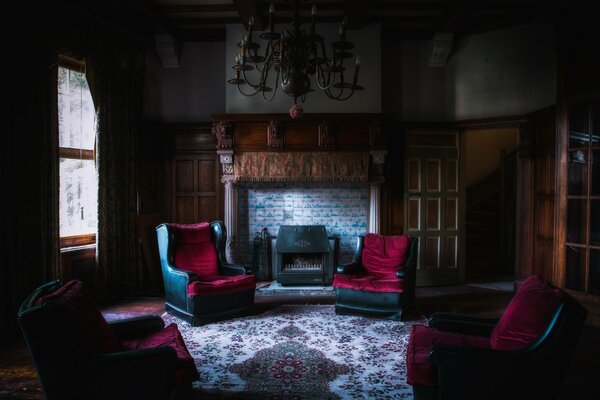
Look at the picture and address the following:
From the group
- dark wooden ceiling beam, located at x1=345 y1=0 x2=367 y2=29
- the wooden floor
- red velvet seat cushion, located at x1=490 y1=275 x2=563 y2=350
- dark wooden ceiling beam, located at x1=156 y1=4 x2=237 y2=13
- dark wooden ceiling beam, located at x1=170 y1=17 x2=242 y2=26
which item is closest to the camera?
red velvet seat cushion, located at x1=490 y1=275 x2=563 y2=350

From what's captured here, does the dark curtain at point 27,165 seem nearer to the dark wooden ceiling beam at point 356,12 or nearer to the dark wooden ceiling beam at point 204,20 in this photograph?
the dark wooden ceiling beam at point 204,20

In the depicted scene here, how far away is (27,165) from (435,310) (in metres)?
4.68

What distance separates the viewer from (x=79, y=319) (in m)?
2.26

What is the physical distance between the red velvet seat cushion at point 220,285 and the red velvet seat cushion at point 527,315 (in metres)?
2.67

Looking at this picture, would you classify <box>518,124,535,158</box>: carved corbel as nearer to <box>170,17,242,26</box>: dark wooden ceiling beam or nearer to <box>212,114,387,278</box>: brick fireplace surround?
<box>212,114,387,278</box>: brick fireplace surround

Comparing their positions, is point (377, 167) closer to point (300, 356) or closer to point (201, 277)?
point (201, 277)

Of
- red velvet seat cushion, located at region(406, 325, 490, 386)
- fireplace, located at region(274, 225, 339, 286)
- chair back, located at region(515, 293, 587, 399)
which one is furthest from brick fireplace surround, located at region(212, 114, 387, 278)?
chair back, located at region(515, 293, 587, 399)

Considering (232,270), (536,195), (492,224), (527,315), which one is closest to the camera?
(527,315)

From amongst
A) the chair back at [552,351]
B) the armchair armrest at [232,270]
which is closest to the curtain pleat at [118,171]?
the armchair armrest at [232,270]

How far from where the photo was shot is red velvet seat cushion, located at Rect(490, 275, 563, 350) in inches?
89.3

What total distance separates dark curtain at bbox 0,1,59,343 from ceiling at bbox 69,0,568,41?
1024 mm

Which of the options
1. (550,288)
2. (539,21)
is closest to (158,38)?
(539,21)

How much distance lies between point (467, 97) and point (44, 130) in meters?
5.54

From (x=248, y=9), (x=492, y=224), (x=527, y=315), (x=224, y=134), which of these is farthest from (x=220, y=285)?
(x=492, y=224)
